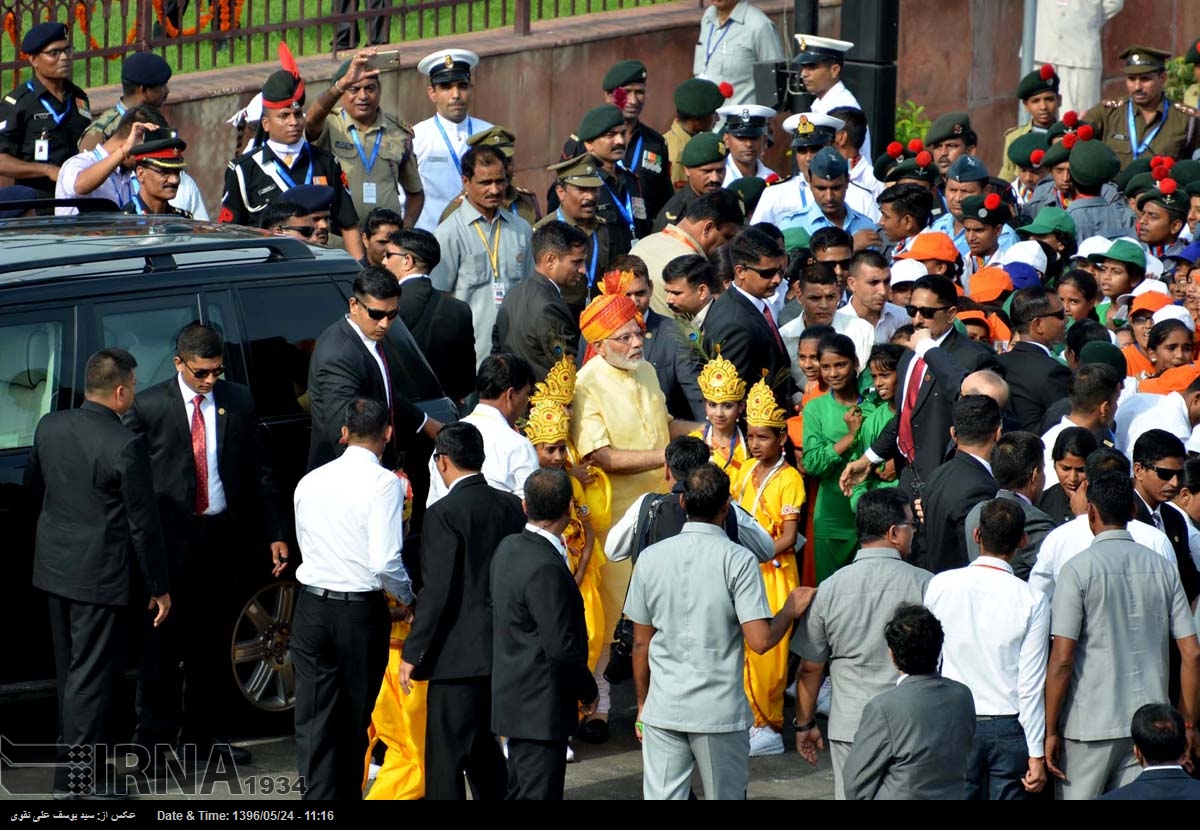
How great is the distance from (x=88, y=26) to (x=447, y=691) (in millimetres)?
8726

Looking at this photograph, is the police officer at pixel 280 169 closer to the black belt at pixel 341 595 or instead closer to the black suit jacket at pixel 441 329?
the black suit jacket at pixel 441 329

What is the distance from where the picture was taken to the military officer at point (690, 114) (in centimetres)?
1508

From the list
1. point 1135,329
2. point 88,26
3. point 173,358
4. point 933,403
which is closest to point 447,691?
point 173,358

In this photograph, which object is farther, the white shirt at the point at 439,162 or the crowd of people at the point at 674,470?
the white shirt at the point at 439,162

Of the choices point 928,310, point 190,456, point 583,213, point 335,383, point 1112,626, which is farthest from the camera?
point 583,213

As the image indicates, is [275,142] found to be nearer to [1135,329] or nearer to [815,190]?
[815,190]

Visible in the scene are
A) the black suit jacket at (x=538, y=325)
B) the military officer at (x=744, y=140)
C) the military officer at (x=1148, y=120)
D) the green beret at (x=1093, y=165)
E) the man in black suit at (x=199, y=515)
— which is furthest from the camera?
the military officer at (x=1148, y=120)

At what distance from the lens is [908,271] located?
11.6 metres

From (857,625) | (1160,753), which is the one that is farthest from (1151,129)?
(1160,753)

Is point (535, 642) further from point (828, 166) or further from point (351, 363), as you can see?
point (828, 166)

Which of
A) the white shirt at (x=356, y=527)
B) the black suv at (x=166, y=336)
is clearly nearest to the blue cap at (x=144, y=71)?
the black suv at (x=166, y=336)

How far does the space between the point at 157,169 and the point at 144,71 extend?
4.91 feet

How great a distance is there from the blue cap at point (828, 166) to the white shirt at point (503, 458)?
429 cm
